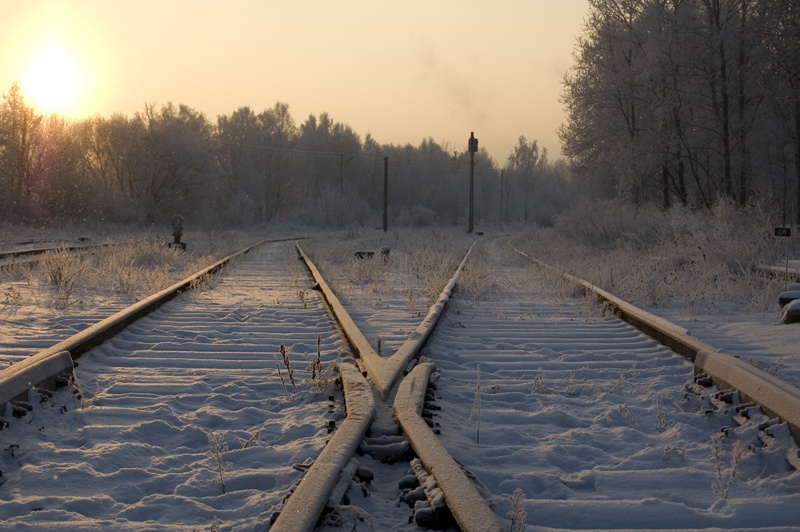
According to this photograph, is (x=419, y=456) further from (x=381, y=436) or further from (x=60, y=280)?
(x=60, y=280)

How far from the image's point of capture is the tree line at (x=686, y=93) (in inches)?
827

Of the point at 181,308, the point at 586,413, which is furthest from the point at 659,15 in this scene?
the point at 586,413

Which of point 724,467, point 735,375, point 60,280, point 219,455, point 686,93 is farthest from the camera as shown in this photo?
point 686,93

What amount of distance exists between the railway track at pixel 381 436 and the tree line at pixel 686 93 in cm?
1511

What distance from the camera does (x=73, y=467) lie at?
2848 millimetres

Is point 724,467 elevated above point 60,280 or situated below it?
below

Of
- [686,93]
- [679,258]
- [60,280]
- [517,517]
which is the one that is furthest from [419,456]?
[686,93]

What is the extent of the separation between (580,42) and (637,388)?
2636 cm

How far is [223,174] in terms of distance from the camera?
56969mm

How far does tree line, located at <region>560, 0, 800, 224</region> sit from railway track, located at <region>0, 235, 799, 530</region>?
1511cm

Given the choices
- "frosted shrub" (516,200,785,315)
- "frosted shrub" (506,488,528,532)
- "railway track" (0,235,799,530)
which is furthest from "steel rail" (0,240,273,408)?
"frosted shrub" (516,200,785,315)

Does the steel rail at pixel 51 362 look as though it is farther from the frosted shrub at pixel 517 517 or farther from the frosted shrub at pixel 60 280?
the frosted shrub at pixel 517 517

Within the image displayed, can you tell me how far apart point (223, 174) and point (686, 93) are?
1628 inches

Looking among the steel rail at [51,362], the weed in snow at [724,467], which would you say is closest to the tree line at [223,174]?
the steel rail at [51,362]
